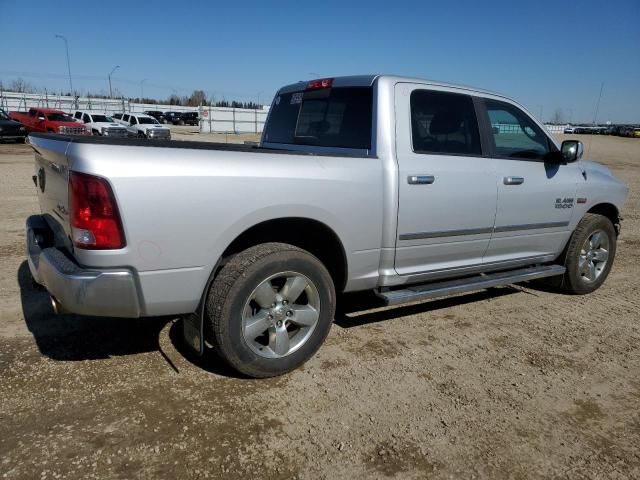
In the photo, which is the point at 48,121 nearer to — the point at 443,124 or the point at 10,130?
the point at 10,130

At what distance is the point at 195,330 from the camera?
291cm

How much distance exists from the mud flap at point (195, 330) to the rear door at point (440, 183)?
1500 millimetres

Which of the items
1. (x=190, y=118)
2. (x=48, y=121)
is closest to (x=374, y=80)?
(x=48, y=121)

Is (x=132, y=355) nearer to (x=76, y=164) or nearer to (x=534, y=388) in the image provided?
(x=76, y=164)

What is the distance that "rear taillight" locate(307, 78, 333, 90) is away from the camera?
4.10 m

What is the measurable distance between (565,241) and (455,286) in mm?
1654

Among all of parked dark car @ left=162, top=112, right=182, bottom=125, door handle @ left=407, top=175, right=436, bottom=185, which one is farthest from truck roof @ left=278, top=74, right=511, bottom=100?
parked dark car @ left=162, top=112, right=182, bottom=125

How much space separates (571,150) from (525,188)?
669 mm

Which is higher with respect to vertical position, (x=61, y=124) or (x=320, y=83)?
(x=320, y=83)

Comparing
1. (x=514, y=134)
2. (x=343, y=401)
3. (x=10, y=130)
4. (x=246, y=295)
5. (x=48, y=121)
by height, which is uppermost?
(x=514, y=134)

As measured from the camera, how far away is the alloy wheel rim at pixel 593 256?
5027 mm

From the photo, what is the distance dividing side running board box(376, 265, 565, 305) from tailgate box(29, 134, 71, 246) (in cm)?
214

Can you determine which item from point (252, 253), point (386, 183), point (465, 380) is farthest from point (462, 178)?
point (252, 253)

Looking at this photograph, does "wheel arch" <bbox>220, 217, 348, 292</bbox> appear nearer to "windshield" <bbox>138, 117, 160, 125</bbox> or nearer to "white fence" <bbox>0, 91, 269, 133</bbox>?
"windshield" <bbox>138, 117, 160, 125</bbox>
